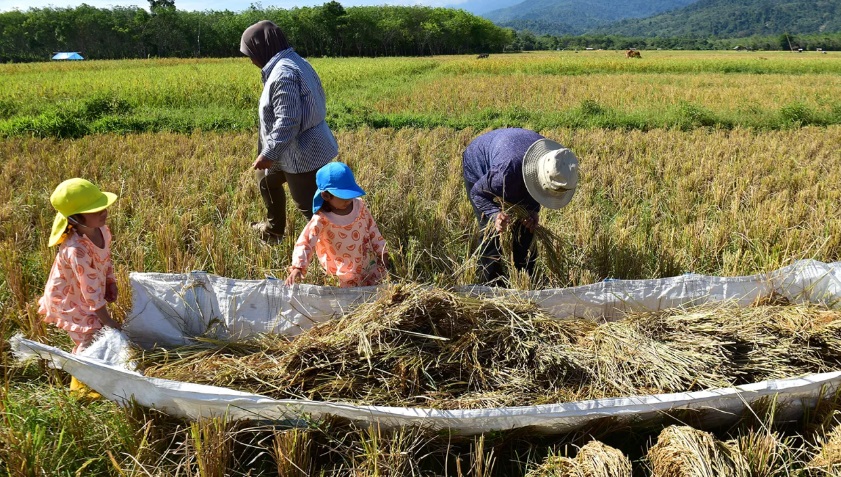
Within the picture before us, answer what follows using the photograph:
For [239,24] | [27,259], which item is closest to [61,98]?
[27,259]

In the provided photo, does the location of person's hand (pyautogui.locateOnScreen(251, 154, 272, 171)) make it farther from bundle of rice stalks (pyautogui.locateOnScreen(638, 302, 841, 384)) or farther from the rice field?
bundle of rice stalks (pyautogui.locateOnScreen(638, 302, 841, 384))

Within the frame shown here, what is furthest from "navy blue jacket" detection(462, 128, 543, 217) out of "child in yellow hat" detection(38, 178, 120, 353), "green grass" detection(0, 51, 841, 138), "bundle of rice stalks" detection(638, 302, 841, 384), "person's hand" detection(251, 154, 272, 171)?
"green grass" detection(0, 51, 841, 138)

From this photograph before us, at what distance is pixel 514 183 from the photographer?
2.97 meters

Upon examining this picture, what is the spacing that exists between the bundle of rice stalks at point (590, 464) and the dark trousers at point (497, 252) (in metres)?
1.36

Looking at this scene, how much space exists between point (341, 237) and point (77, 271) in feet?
3.89

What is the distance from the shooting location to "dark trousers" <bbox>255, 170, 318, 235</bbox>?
Answer: 3471mm

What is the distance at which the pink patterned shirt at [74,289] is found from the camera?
90.6 inches

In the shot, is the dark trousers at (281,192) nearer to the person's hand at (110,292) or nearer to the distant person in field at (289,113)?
the distant person in field at (289,113)

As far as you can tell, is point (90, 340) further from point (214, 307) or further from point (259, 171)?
point (259, 171)

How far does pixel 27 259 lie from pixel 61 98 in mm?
10468

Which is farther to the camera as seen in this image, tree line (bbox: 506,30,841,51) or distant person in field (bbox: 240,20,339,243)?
tree line (bbox: 506,30,841,51)

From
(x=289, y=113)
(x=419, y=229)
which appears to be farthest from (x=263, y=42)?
(x=419, y=229)

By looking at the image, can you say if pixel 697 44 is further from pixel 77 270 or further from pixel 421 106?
pixel 77 270

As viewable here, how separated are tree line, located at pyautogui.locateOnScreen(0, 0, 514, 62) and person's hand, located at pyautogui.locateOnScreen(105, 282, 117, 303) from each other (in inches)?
1961
